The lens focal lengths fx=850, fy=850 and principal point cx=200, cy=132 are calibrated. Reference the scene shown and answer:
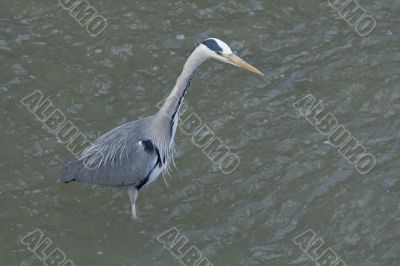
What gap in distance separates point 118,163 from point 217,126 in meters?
1.95

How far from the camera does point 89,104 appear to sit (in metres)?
12.5

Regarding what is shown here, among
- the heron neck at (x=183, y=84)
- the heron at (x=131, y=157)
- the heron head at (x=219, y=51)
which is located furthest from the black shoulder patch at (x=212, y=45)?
the heron at (x=131, y=157)

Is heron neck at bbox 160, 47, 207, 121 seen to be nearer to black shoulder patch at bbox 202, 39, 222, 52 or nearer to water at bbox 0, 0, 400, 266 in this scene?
black shoulder patch at bbox 202, 39, 222, 52

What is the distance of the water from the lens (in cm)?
1065

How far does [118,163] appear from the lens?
1085 cm

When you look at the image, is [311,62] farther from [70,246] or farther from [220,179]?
[70,246]

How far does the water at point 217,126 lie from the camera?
10.6m

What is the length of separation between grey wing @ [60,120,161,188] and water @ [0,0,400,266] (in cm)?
52

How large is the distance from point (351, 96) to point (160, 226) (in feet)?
12.2

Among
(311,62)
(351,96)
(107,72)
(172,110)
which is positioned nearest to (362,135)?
(351,96)

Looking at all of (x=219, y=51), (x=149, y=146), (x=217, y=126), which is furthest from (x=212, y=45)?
(x=217, y=126)

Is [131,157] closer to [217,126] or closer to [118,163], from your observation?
[118,163]

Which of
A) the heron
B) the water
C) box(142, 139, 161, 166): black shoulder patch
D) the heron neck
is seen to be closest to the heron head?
the heron neck

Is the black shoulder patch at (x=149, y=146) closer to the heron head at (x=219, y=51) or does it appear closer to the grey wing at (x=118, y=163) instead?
the grey wing at (x=118, y=163)
